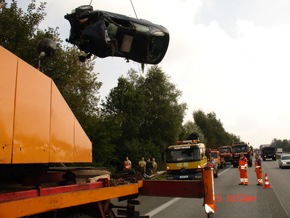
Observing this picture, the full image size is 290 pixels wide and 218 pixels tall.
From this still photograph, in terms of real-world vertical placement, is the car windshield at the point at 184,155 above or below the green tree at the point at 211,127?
below

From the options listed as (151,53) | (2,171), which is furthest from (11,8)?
(2,171)

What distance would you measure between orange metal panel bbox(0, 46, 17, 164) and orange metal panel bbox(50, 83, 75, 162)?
58cm

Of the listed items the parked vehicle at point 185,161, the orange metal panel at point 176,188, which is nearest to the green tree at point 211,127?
the parked vehicle at point 185,161

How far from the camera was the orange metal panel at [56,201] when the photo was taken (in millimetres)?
2785

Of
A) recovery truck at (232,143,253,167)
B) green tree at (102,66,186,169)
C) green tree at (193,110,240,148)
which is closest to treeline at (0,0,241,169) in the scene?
green tree at (102,66,186,169)

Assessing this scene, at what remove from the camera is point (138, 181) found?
5.11m

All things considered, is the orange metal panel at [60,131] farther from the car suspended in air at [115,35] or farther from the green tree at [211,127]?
the green tree at [211,127]

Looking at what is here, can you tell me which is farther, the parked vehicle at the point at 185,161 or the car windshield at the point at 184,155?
the car windshield at the point at 184,155

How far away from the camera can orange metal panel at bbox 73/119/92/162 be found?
3.89 m

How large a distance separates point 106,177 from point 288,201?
8.67 meters

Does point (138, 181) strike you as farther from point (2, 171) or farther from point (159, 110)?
point (159, 110)

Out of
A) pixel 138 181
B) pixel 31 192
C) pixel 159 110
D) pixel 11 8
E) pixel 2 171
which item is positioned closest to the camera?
pixel 31 192

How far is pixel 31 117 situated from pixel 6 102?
32 cm

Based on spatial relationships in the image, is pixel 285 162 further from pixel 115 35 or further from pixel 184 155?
pixel 115 35
